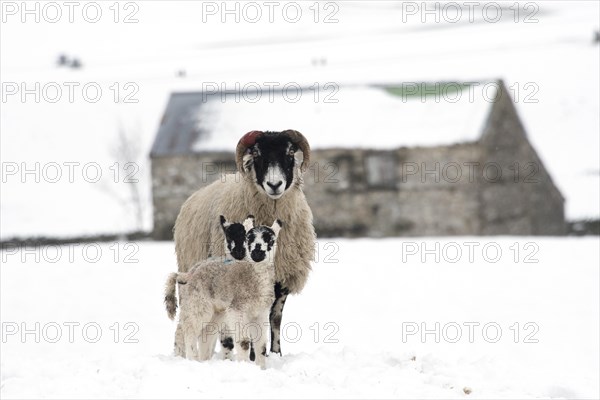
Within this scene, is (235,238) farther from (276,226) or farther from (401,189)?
(401,189)

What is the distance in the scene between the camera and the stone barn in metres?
38.0

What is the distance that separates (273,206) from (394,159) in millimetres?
26338

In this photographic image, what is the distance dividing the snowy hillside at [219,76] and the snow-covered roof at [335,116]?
13192mm

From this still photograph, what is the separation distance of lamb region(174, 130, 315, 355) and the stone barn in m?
25.3

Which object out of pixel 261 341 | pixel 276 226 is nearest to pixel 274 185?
pixel 276 226

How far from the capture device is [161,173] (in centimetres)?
3994

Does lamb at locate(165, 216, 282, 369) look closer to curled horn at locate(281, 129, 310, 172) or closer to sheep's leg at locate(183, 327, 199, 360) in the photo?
sheep's leg at locate(183, 327, 199, 360)

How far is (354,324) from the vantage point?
855 inches

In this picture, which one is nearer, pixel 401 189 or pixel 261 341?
pixel 261 341

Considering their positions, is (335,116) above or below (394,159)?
above

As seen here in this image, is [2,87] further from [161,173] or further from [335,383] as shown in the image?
[335,383]

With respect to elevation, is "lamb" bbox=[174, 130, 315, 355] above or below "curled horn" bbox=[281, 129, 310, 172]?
below

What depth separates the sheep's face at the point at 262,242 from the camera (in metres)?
11.1

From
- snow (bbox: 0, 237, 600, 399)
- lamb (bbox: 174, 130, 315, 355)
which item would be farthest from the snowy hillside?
lamb (bbox: 174, 130, 315, 355)
